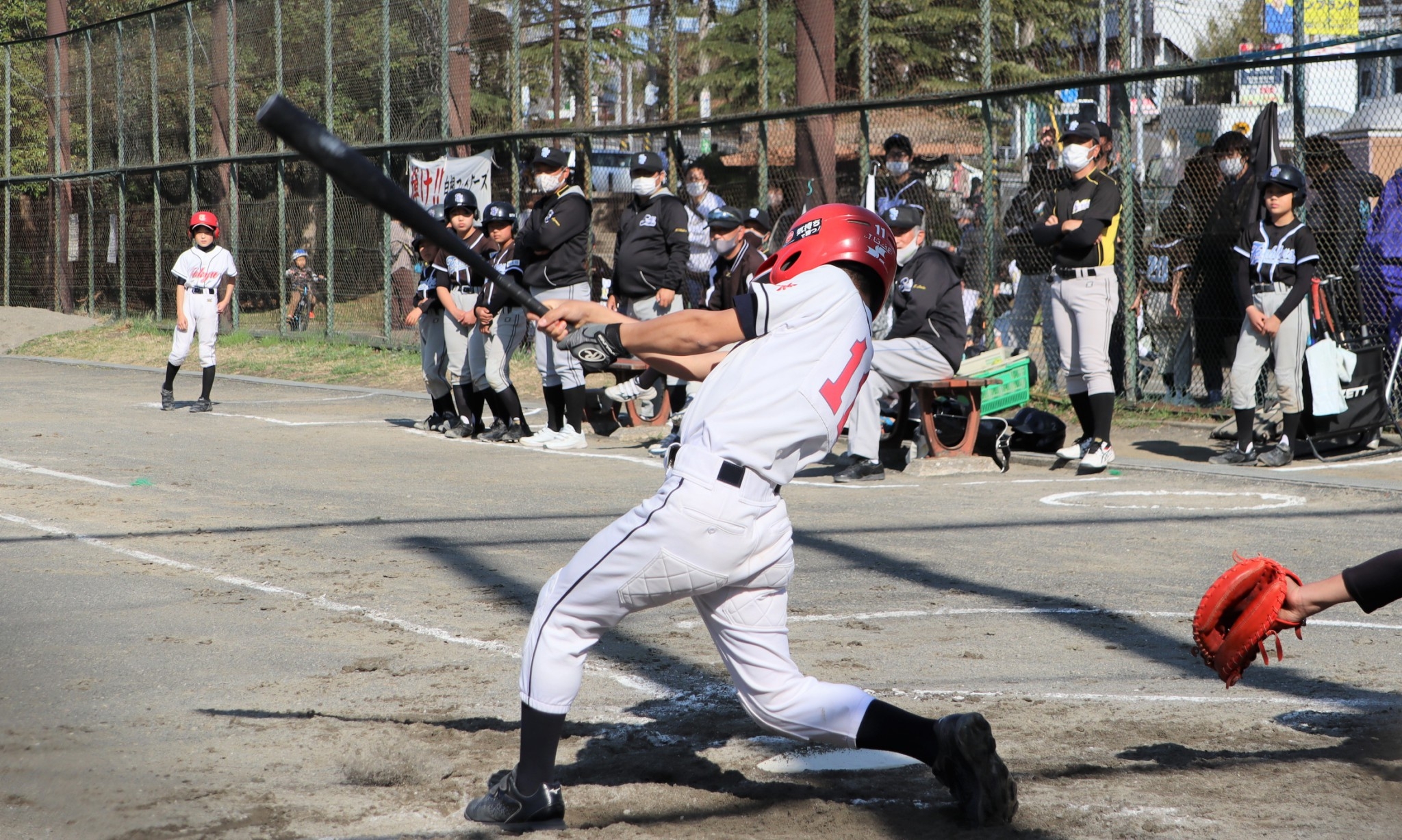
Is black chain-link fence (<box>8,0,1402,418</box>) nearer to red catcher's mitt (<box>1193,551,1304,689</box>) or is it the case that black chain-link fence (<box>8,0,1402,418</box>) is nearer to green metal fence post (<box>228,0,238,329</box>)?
green metal fence post (<box>228,0,238,329</box>)

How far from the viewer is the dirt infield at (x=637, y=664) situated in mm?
3812

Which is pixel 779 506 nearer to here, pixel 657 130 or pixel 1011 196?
pixel 1011 196

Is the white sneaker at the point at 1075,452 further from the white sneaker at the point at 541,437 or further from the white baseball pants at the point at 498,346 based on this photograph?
the white baseball pants at the point at 498,346

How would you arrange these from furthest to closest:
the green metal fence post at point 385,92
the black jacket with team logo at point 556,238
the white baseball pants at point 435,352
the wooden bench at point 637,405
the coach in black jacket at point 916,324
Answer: the green metal fence post at point 385,92
the wooden bench at point 637,405
the white baseball pants at point 435,352
the black jacket with team logo at point 556,238
the coach in black jacket at point 916,324

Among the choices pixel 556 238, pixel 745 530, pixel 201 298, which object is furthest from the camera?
pixel 201 298

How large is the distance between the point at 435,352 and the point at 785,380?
9.40 m

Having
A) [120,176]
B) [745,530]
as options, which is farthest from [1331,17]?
[120,176]

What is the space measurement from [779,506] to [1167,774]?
146 cm

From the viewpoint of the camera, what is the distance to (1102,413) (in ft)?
33.6

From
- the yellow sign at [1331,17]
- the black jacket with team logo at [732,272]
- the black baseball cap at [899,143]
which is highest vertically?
the yellow sign at [1331,17]

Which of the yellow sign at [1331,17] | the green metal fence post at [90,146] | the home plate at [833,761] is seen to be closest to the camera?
the home plate at [833,761]

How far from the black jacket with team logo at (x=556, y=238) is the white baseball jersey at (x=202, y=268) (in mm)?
4523

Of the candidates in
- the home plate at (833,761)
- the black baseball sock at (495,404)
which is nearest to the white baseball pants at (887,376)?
the black baseball sock at (495,404)

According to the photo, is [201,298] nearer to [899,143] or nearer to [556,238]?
[556,238]
